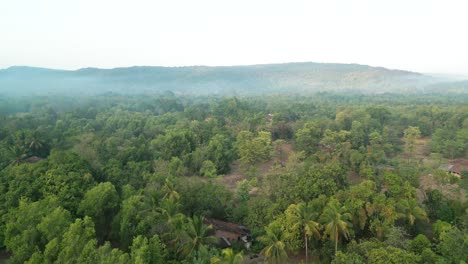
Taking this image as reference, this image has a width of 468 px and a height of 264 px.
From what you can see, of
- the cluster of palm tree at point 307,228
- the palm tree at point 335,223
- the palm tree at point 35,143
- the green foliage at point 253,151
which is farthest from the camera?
the green foliage at point 253,151

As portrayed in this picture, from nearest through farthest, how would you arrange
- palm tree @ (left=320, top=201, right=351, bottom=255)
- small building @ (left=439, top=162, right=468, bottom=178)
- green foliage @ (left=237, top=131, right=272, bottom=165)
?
palm tree @ (left=320, top=201, right=351, bottom=255) → small building @ (left=439, top=162, right=468, bottom=178) → green foliage @ (left=237, top=131, right=272, bottom=165)

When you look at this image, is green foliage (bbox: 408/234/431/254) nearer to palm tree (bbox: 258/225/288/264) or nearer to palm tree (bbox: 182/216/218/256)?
palm tree (bbox: 258/225/288/264)

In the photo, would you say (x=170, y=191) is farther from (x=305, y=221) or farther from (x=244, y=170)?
(x=244, y=170)

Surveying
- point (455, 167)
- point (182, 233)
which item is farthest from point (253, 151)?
point (455, 167)

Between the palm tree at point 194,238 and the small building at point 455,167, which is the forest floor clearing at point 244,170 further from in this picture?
the small building at point 455,167

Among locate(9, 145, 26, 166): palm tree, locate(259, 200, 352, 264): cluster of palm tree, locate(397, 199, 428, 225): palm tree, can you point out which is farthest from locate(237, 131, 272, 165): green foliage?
locate(9, 145, 26, 166): palm tree

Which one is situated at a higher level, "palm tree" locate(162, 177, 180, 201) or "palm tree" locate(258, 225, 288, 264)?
"palm tree" locate(162, 177, 180, 201)

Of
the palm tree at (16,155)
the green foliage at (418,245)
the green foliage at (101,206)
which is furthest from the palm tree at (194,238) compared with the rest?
the palm tree at (16,155)

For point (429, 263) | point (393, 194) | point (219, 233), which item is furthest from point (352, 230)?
point (219, 233)
